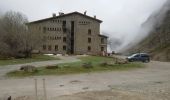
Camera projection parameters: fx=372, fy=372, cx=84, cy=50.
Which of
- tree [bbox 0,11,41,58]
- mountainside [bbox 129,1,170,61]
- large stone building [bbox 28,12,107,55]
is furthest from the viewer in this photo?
large stone building [bbox 28,12,107,55]

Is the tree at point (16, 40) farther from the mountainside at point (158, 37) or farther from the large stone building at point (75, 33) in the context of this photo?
the mountainside at point (158, 37)

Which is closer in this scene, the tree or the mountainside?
the tree

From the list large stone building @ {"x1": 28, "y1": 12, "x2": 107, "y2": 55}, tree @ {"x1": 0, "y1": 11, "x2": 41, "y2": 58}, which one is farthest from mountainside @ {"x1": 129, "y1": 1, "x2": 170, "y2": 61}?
tree @ {"x1": 0, "y1": 11, "x2": 41, "y2": 58}

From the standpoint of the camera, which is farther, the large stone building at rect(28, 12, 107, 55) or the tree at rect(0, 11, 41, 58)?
the large stone building at rect(28, 12, 107, 55)

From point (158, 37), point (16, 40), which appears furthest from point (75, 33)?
point (16, 40)

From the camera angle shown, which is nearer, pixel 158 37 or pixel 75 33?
pixel 75 33


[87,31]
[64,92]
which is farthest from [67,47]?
[64,92]

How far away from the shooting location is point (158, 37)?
11969cm

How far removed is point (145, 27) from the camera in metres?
136

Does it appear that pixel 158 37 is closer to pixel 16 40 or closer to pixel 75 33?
pixel 75 33

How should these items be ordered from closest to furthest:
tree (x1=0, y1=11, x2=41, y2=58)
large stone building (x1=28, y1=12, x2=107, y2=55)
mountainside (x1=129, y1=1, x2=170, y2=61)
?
tree (x1=0, y1=11, x2=41, y2=58)
mountainside (x1=129, y1=1, x2=170, y2=61)
large stone building (x1=28, y1=12, x2=107, y2=55)

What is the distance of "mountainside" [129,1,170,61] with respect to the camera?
101356mm

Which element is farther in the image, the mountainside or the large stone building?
the large stone building

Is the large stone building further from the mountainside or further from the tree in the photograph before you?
the tree
